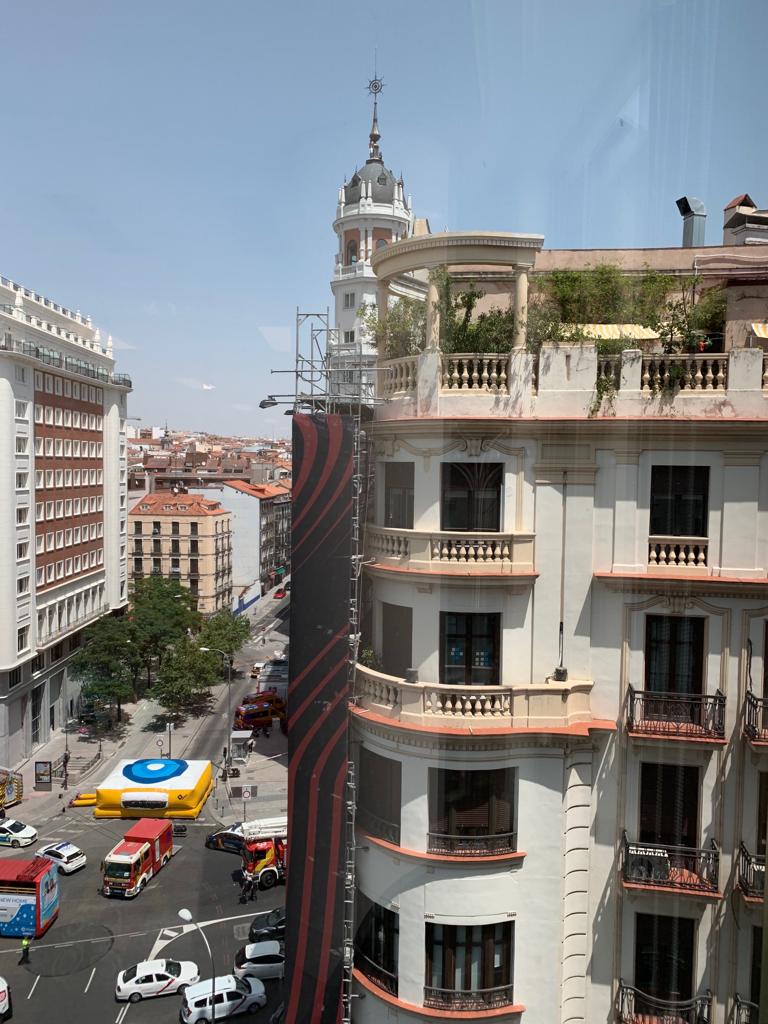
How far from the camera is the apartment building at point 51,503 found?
31.5ft

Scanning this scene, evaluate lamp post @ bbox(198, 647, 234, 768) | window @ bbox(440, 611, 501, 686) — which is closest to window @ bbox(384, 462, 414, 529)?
window @ bbox(440, 611, 501, 686)

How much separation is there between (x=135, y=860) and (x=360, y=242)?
18.9 feet

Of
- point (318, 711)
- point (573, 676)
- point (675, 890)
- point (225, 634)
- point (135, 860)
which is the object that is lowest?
point (135, 860)

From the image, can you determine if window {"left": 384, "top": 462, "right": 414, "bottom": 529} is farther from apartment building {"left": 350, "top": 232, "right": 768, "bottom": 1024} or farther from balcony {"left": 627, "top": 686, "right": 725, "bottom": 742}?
balcony {"left": 627, "top": 686, "right": 725, "bottom": 742}

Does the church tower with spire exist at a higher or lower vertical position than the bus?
higher

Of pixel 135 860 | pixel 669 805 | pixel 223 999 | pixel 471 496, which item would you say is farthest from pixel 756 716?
pixel 135 860

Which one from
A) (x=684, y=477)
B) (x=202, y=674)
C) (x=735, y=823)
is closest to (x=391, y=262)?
(x=684, y=477)

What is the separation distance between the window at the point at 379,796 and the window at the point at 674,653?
1074mm

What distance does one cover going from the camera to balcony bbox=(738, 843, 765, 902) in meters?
2.61

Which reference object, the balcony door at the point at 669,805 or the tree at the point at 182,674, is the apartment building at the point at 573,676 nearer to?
the balcony door at the point at 669,805

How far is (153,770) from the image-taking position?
8797 mm

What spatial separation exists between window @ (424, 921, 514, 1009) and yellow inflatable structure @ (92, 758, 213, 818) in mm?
6181

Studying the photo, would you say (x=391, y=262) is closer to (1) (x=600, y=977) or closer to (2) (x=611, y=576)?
(2) (x=611, y=576)

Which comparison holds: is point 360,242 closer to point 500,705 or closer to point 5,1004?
point 500,705
